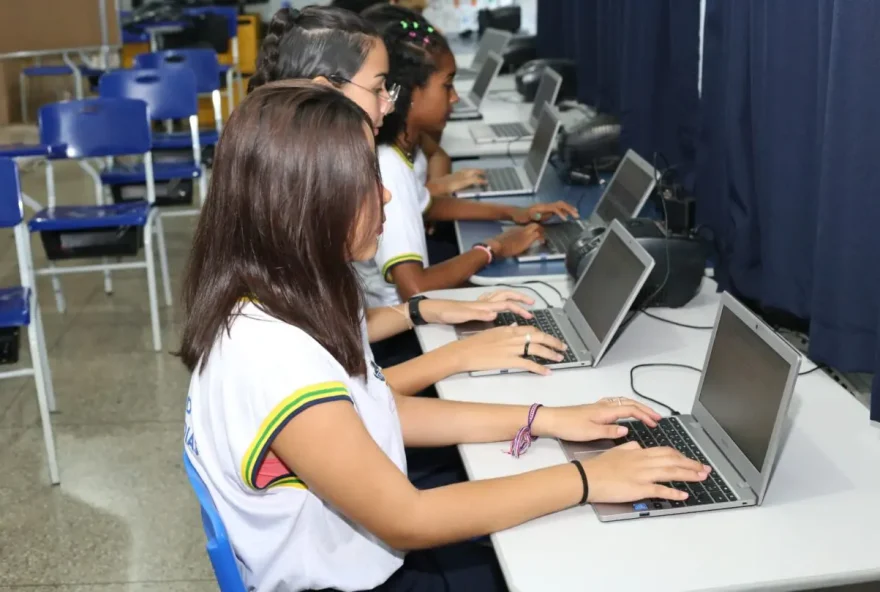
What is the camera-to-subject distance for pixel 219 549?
46.4 inches

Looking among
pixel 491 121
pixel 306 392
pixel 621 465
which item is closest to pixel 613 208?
pixel 621 465

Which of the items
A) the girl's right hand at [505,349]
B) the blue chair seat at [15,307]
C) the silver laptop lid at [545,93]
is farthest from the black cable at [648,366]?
the silver laptop lid at [545,93]

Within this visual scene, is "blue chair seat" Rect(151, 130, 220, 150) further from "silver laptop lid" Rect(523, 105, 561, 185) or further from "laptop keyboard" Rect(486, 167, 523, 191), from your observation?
"silver laptop lid" Rect(523, 105, 561, 185)

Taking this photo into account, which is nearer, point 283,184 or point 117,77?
point 283,184

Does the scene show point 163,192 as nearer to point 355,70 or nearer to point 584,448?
point 355,70

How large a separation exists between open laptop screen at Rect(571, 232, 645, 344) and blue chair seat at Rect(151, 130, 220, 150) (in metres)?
3.05

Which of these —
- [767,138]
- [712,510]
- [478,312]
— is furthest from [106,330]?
[712,510]

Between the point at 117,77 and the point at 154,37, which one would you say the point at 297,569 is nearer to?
the point at 117,77

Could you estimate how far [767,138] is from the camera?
6.63ft

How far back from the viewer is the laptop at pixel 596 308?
177cm

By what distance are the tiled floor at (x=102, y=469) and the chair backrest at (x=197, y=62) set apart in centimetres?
132

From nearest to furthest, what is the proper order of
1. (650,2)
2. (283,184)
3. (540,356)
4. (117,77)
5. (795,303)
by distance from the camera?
1. (283,184)
2. (540,356)
3. (795,303)
4. (650,2)
5. (117,77)

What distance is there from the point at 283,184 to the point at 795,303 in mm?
1194

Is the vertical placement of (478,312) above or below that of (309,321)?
below
